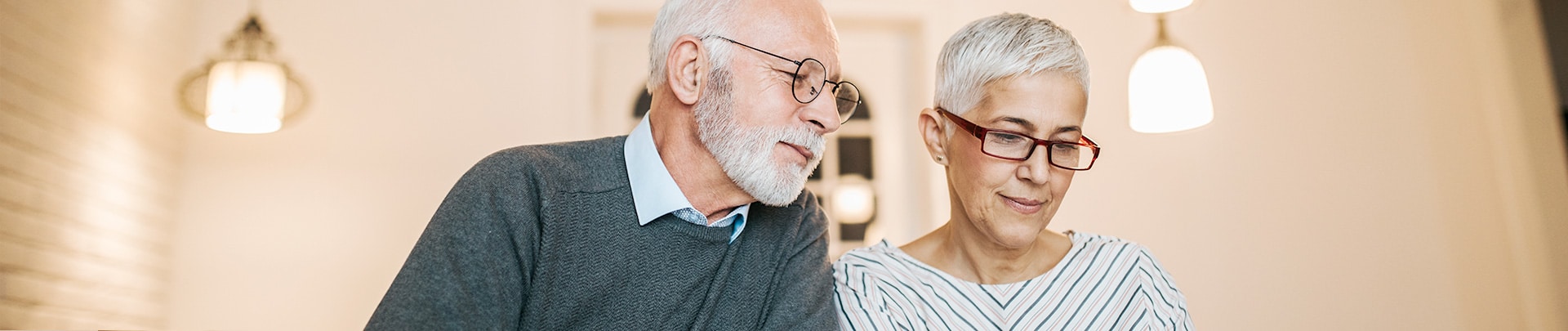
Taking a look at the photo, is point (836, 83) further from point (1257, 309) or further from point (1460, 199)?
point (1460, 199)

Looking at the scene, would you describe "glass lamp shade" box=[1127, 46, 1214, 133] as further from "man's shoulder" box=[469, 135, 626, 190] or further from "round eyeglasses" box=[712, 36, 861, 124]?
"man's shoulder" box=[469, 135, 626, 190]

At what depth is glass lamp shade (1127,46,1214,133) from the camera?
2.64 metres

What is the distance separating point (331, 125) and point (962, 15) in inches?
97.2

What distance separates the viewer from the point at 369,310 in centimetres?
383

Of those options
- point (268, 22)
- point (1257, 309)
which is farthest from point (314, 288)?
point (1257, 309)

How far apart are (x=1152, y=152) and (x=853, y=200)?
3.92 ft

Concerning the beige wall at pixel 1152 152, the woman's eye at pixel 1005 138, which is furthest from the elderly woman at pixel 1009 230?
the beige wall at pixel 1152 152

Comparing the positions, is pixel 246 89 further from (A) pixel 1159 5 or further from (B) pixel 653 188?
(A) pixel 1159 5

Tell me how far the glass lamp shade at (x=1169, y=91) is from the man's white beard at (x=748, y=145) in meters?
1.36

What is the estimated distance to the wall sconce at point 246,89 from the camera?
3.16 m

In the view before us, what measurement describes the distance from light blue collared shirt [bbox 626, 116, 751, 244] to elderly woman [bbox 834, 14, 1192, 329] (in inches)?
12.9

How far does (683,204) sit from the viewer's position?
5.10 ft

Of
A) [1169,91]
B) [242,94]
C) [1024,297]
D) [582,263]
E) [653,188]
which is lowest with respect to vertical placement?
[1024,297]

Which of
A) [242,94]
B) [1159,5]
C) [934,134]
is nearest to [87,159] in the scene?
[242,94]
